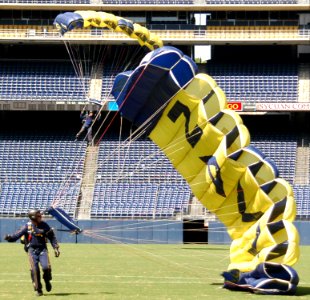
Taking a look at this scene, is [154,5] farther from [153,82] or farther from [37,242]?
[37,242]

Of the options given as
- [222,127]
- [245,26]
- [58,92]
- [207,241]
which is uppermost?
[245,26]

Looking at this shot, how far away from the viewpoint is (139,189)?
135 feet

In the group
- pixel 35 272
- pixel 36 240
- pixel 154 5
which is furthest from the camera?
pixel 154 5

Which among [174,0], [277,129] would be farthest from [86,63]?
[277,129]

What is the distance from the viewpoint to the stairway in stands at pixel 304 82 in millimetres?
45938

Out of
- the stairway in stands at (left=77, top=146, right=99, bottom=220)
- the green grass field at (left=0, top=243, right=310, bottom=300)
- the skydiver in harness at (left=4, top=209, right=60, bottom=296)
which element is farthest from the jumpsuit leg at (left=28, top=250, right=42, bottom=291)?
the stairway in stands at (left=77, top=146, right=99, bottom=220)

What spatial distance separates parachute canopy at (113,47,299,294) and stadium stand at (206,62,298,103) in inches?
1135

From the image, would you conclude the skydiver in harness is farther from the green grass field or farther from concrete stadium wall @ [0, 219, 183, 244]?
concrete stadium wall @ [0, 219, 183, 244]

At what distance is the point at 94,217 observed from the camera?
3975cm

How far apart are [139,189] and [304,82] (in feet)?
35.4

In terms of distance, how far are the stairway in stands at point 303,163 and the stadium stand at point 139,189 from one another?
5.29 meters

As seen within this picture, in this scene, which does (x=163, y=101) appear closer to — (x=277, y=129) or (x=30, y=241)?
(x=30, y=241)

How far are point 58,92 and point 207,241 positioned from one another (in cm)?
1227

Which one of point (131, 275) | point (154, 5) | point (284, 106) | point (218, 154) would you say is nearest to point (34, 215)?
point (218, 154)
